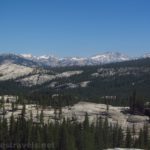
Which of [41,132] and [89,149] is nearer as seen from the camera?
[89,149]

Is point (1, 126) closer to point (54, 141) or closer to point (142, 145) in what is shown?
point (54, 141)

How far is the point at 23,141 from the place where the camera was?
18725 centimetres

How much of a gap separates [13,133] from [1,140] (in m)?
7.96

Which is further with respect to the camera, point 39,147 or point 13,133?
point 13,133

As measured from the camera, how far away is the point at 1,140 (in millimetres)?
189125

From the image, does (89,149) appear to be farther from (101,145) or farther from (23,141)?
(23,141)

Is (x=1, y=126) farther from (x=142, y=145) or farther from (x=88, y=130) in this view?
(x=142, y=145)

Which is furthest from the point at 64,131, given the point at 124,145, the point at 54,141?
the point at 124,145

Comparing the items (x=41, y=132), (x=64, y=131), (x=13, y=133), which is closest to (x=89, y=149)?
(x=64, y=131)

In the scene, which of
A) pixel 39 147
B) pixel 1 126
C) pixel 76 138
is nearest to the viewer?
pixel 39 147

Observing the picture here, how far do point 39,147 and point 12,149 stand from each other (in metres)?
16.5

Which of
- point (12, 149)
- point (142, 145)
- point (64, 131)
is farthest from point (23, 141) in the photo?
point (142, 145)

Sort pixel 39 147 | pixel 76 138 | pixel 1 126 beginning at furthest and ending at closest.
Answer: pixel 1 126 → pixel 76 138 → pixel 39 147

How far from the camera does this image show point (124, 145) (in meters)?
193
